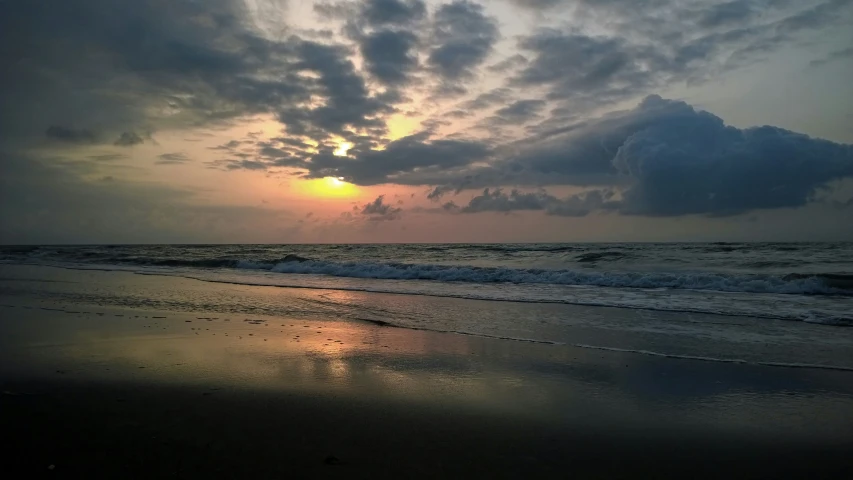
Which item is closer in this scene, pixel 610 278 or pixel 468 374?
pixel 468 374

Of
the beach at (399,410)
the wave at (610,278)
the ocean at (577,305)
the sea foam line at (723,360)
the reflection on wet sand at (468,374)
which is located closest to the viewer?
the beach at (399,410)

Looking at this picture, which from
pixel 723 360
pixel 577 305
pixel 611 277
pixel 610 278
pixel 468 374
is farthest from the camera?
pixel 611 277

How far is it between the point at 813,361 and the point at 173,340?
10363 millimetres

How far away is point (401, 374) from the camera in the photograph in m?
6.61

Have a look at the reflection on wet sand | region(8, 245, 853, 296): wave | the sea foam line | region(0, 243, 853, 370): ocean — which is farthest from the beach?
region(8, 245, 853, 296): wave

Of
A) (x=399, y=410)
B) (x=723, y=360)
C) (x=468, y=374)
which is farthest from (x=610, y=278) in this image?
(x=399, y=410)

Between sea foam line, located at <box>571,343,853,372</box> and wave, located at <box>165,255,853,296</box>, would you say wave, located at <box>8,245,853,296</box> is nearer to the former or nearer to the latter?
wave, located at <box>165,255,853,296</box>

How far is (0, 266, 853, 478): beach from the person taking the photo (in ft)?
12.9

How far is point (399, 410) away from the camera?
5.17 m

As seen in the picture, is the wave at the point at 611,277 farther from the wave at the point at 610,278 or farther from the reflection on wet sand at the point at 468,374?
the reflection on wet sand at the point at 468,374

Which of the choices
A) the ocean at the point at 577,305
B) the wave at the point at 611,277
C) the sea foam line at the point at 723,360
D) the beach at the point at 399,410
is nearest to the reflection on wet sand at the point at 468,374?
the beach at the point at 399,410

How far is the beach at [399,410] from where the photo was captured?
393cm

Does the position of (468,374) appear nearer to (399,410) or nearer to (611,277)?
(399,410)

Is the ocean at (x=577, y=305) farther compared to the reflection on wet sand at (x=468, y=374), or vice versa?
the ocean at (x=577, y=305)
